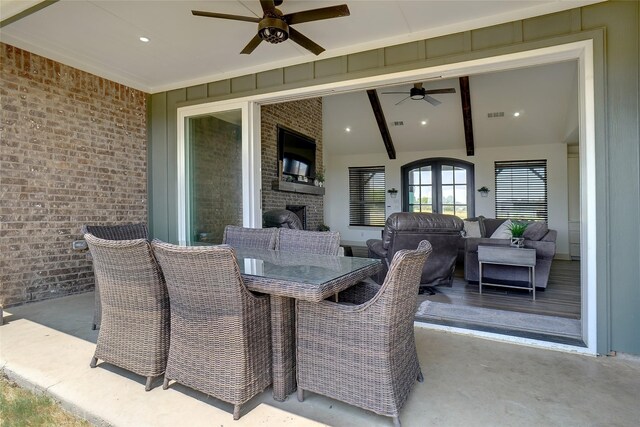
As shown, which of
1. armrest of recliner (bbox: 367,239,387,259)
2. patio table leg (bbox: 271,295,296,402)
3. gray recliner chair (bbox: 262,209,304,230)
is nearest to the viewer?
patio table leg (bbox: 271,295,296,402)

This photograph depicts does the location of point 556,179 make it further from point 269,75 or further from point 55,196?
point 55,196

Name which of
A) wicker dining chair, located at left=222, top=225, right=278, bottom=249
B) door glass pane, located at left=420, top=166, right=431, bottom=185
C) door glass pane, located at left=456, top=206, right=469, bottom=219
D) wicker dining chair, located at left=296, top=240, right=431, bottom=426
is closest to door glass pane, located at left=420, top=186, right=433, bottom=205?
door glass pane, located at left=420, top=166, right=431, bottom=185

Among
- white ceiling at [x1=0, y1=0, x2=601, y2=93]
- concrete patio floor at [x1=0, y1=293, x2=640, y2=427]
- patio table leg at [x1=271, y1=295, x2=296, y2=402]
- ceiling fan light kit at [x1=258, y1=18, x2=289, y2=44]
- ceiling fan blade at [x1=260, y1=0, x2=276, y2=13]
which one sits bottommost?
concrete patio floor at [x1=0, y1=293, x2=640, y2=427]

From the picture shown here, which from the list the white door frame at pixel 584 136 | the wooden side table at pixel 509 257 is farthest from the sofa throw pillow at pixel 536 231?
the white door frame at pixel 584 136

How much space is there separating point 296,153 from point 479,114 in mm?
4074

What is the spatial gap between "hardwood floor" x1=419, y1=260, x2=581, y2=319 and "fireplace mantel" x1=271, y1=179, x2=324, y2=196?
10.8 feet

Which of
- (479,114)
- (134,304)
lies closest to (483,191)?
(479,114)

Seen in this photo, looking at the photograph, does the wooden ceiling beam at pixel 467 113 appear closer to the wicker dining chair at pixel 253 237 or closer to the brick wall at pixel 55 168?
the wicker dining chair at pixel 253 237

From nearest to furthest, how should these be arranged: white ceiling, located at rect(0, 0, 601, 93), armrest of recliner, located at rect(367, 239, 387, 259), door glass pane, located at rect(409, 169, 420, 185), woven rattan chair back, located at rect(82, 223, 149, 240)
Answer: white ceiling, located at rect(0, 0, 601, 93) < woven rattan chair back, located at rect(82, 223, 149, 240) < armrest of recliner, located at rect(367, 239, 387, 259) < door glass pane, located at rect(409, 169, 420, 185)

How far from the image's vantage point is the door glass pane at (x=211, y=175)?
4457 millimetres

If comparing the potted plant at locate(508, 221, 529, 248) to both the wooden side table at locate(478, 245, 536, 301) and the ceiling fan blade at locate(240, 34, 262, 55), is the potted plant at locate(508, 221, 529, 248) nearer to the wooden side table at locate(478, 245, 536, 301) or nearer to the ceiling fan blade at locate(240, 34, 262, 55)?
the wooden side table at locate(478, 245, 536, 301)

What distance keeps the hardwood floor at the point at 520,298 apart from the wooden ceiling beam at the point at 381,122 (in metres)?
4.23

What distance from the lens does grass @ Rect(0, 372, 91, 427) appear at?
181cm

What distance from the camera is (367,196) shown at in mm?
9945
